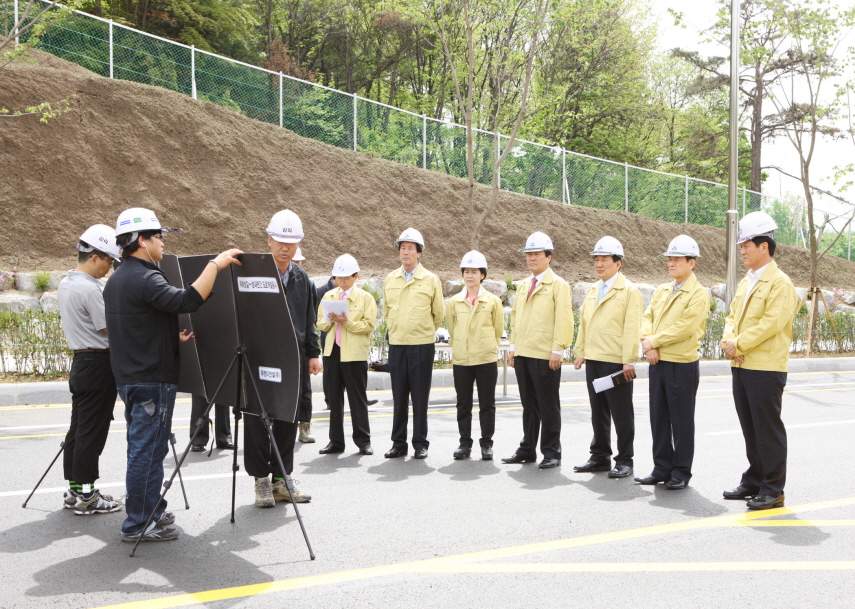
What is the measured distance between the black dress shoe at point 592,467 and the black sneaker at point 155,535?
151 inches

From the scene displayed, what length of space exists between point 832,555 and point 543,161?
23.5 metres

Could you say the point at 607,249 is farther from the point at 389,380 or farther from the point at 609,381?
the point at 389,380

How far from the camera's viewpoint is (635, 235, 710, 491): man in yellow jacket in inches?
266

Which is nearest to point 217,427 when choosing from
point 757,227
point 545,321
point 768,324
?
point 545,321

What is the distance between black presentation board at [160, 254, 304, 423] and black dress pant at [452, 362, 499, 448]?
2906mm

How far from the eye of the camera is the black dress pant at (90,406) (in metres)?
5.82

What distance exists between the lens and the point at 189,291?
503 cm

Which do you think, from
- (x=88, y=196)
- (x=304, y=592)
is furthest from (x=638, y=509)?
(x=88, y=196)

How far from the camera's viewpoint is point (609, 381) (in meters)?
7.11

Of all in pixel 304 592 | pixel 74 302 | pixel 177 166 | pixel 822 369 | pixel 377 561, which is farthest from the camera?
pixel 177 166

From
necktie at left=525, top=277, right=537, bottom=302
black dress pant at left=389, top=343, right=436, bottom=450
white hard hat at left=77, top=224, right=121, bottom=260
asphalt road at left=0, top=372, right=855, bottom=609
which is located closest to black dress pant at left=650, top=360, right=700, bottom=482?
asphalt road at left=0, top=372, right=855, bottom=609

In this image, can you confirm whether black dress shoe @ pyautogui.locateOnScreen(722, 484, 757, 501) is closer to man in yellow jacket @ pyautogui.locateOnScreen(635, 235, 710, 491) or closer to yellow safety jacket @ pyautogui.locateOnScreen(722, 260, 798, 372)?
man in yellow jacket @ pyautogui.locateOnScreen(635, 235, 710, 491)

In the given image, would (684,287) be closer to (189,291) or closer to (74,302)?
(189,291)

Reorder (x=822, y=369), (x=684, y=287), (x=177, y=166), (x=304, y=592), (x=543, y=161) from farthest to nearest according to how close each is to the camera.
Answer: (x=543, y=161) < (x=177, y=166) < (x=822, y=369) < (x=684, y=287) < (x=304, y=592)
